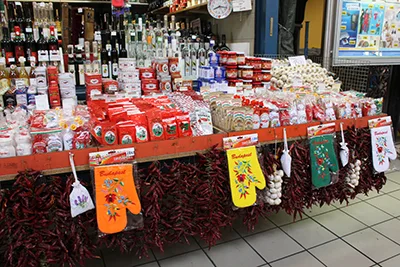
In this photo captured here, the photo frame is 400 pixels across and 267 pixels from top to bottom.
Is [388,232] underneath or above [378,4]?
underneath

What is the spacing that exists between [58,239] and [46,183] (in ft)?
0.96

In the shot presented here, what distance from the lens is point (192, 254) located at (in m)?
2.37

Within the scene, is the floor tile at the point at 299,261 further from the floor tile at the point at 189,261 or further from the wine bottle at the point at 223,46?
the wine bottle at the point at 223,46

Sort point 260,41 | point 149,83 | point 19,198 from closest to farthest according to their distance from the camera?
point 19,198 < point 149,83 < point 260,41

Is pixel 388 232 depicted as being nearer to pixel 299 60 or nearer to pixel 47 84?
pixel 299 60

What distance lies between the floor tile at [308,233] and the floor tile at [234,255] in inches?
15.5

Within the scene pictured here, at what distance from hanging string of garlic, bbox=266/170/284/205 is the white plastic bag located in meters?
1.11

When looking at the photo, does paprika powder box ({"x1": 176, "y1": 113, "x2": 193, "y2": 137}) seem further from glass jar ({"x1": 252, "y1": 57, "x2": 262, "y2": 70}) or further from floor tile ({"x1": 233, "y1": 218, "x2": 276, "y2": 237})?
glass jar ({"x1": 252, "y1": 57, "x2": 262, "y2": 70})

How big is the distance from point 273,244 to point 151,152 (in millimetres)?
1189

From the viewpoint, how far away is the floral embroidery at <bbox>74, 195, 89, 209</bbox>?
5.73 feet

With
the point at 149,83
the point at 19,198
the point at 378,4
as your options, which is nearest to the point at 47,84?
the point at 149,83

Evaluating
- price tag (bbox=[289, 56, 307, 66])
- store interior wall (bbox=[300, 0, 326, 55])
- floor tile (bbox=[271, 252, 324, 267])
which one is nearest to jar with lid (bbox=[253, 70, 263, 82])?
price tag (bbox=[289, 56, 307, 66])

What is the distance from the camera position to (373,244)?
8.08 ft

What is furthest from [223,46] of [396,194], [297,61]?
[396,194]
